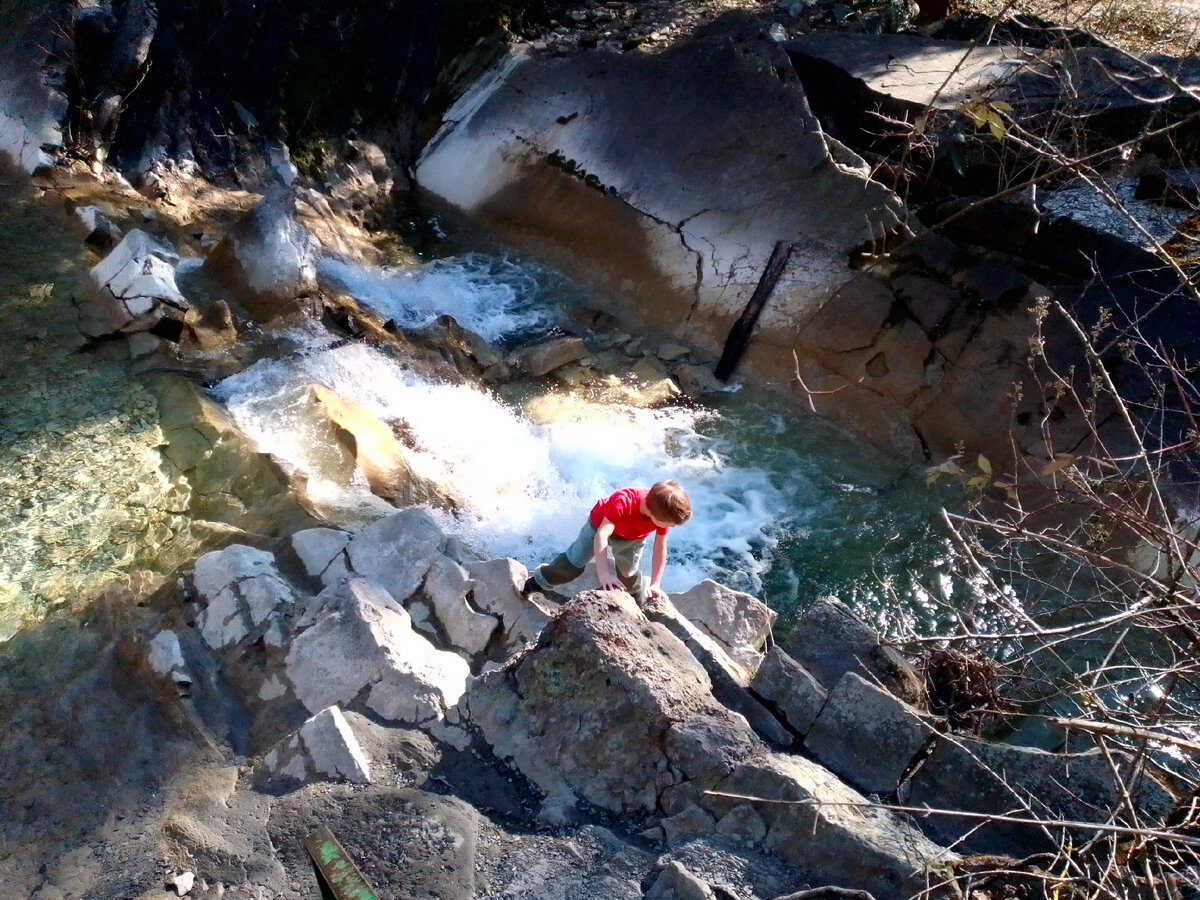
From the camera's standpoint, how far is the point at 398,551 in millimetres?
3932

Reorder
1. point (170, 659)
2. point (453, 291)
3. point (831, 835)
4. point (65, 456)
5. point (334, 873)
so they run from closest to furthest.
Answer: point (334, 873) → point (831, 835) → point (170, 659) → point (65, 456) → point (453, 291)

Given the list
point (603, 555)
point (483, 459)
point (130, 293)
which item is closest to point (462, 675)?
point (603, 555)

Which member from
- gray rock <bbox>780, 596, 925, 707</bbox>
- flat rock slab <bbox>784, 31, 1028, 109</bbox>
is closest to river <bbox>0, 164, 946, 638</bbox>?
gray rock <bbox>780, 596, 925, 707</bbox>

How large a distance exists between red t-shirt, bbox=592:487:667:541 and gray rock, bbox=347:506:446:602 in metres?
0.66

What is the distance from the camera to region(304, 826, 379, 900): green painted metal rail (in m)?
1.68

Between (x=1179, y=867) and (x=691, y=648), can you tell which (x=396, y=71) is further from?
(x=1179, y=867)

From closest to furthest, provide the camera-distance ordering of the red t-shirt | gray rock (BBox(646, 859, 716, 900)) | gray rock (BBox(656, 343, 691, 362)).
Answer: gray rock (BBox(646, 859, 716, 900))
the red t-shirt
gray rock (BBox(656, 343, 691, 362))

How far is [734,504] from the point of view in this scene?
5.95m

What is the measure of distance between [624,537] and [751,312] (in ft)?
10.7

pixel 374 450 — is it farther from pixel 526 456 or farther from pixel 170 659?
pixel 170 659

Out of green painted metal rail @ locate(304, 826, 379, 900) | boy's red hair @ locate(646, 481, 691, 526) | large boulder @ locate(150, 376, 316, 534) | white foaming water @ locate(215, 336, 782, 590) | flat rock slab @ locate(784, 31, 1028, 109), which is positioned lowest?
white foaming water @ locate(215, 336, 782, 590)

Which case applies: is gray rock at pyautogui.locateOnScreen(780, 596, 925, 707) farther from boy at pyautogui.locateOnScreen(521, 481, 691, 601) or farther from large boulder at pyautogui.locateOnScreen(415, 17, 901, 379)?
large boulder at pyautogui.locateOnScreen(415, 17, 901, 379)

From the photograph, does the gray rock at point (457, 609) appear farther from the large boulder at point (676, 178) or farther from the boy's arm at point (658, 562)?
the large boulder at point (676, 178)

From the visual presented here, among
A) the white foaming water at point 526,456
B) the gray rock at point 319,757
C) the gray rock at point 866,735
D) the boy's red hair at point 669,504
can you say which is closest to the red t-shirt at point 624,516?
the boy's red hair at point 669,504
